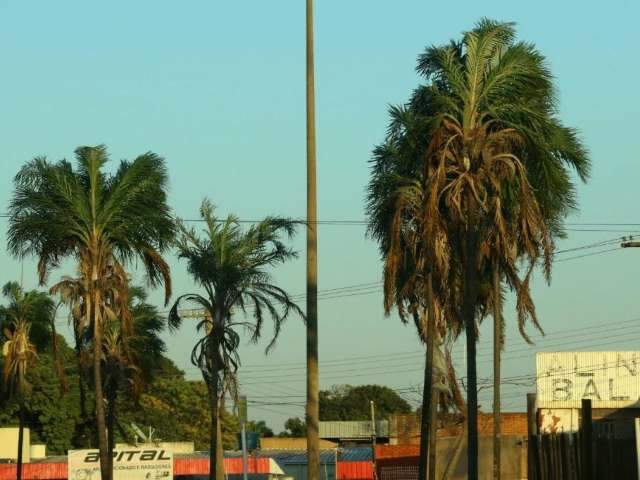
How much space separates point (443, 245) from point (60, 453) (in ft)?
262

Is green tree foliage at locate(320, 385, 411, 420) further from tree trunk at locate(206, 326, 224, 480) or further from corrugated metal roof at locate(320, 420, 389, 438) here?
tree trunk at locate(206, 326, 224, 480)

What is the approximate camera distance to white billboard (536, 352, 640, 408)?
7400 centimetres

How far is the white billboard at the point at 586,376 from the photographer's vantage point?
74000 millimetres

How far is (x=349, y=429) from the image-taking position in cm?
10712

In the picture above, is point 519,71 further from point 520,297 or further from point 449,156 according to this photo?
point 520,297

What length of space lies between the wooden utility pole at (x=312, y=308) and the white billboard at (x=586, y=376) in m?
52.5

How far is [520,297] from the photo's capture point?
25.2m

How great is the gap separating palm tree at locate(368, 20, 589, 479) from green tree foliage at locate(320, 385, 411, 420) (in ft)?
439

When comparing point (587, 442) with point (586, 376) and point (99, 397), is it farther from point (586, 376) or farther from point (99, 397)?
point (586, 376)

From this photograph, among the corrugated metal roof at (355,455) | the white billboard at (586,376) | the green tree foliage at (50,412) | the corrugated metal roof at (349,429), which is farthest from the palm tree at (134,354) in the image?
the corrugated metal roof at (349,429)

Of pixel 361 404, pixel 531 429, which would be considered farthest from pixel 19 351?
pixel 361 404

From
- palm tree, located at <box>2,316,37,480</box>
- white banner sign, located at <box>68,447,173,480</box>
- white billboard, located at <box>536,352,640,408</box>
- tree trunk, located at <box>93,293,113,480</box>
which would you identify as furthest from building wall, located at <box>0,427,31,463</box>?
tree trunk, located at <box>93,293,113,480</box>

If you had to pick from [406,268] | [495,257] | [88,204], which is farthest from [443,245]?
[88,204]

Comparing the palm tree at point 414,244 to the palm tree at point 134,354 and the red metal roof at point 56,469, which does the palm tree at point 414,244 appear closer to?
the palm tree at point 134,354
